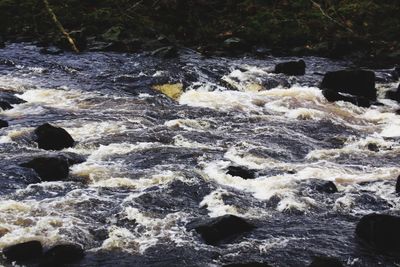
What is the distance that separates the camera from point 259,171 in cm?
1237

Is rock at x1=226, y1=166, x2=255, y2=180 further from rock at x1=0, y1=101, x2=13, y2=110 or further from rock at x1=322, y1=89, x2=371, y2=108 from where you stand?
rock at x1=0, y1=101, x2=13, y2=110

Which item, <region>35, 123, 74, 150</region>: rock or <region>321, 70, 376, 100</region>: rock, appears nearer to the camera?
<region>35, 123, 74, 150</region>: rock

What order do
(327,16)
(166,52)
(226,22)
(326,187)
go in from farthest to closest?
(226,22) → (327,16) → (166,52) → (326,187)

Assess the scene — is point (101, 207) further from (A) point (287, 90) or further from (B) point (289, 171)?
(A) point (287, 90)

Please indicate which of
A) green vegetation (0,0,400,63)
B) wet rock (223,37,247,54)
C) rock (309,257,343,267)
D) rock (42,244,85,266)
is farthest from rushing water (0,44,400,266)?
green vegetation (0,0,400,63)

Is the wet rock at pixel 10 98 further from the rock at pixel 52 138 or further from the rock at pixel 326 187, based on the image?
the rock at pixel 326 187

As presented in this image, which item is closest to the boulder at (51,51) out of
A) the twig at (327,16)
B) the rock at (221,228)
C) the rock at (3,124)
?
the rock at (3,124)

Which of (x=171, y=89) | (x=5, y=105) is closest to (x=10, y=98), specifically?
(x=5, y=105)

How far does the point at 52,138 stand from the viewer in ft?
43.8

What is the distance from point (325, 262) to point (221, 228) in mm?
1870

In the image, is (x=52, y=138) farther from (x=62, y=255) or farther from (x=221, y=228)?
(x=221, y=228)

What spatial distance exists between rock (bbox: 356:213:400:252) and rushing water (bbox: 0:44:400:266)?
240mm

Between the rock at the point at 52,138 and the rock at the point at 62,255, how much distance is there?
16.0 feet

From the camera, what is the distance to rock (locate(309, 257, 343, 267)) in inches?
322
